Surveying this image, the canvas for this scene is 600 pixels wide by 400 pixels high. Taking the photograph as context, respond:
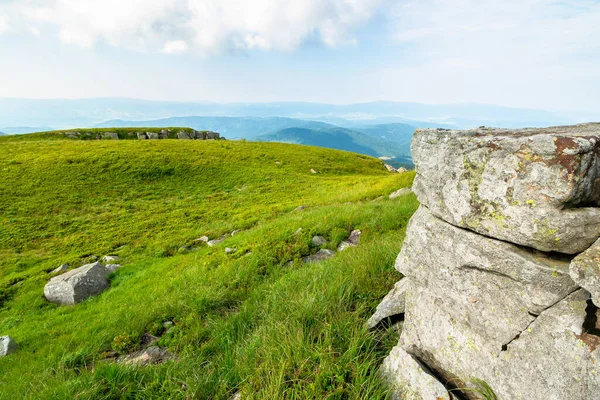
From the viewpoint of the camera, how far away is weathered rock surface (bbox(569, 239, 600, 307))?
9.38 ft

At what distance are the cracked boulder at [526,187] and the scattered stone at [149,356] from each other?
7296 mm

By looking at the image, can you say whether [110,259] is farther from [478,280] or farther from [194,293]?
[478,280]

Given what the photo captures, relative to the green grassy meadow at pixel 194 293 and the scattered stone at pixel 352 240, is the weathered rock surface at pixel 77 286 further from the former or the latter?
the scattered stone at pixel 352 240

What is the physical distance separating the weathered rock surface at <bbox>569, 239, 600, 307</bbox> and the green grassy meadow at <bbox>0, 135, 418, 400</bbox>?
9.63ft

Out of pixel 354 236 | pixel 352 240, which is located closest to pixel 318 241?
pixel 352 240

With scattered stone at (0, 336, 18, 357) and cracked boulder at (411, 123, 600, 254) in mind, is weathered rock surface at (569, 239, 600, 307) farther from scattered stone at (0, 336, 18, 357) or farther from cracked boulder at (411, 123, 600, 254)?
scattered stone at (0, 336, 18, 357)

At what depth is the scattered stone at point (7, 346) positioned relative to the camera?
9285mm

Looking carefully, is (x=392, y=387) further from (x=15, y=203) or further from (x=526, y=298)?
(x=15, y=203)

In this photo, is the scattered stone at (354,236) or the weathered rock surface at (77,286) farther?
the weathered rock surface at (77,286)

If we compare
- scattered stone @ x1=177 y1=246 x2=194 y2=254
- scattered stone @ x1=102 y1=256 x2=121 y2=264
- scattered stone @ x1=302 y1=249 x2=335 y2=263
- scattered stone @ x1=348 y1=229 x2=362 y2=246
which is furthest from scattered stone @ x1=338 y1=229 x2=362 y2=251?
scattered stone @ x1=102 y1=256 x2=121 y2=264

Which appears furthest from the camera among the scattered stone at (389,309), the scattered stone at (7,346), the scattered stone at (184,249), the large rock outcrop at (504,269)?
the scattered stone at (184,249)

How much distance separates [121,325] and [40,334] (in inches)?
174

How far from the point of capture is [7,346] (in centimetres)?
945

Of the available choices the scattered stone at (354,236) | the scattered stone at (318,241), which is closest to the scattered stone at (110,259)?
the scattered stone at (318,241)
